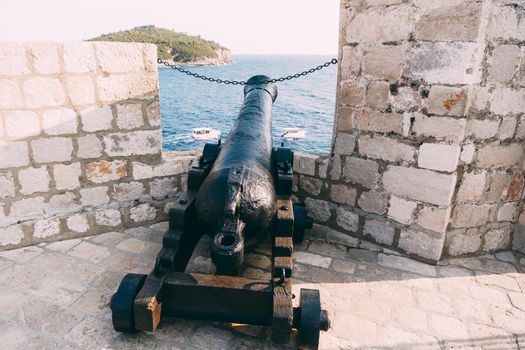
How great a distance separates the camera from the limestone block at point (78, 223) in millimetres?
4059

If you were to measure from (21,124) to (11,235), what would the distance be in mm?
1116

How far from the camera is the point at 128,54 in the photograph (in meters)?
3.88

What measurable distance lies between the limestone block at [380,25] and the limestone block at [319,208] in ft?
5.94

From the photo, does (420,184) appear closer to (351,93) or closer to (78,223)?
(351,93)

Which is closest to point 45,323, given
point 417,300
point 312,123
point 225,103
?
point 417,300

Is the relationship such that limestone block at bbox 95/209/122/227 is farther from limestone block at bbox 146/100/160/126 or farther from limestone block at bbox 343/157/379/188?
limestone block at bbox 343/157/379/188

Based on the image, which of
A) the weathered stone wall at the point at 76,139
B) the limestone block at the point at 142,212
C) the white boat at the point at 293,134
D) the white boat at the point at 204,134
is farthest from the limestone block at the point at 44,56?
the white boat at the point at 293,134

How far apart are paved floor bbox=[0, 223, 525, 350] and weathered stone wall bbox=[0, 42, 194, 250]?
0.95 ft

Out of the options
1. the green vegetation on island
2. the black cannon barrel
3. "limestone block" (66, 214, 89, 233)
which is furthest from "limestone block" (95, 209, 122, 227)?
the green vegetation on island

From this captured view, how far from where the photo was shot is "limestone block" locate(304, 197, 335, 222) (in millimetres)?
4504

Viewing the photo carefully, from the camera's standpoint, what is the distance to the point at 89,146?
155 inches

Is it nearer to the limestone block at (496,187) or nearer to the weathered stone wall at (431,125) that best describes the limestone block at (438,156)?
the weathered stone wall at (431,125)

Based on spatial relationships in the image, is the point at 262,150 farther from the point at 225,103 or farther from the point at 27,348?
the point at 225,103

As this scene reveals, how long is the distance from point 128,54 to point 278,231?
93.8 inches
